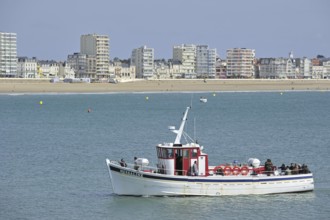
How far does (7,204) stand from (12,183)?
5468 millimetres

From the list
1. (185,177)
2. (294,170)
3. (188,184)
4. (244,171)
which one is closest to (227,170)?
(244,171)

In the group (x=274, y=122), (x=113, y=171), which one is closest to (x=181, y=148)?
(x=113, y=171)

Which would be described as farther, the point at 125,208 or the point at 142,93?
the point at 142,93

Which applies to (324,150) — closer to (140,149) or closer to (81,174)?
(140,149)

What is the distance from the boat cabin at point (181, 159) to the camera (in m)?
38.6

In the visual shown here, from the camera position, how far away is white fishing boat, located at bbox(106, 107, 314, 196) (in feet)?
125

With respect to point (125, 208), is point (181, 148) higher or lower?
higher

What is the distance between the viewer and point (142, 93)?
17700 centimetres

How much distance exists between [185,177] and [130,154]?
1722cm

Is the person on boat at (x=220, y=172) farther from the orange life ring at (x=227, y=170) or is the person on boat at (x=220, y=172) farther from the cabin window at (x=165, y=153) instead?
the cabin window at (x=165, y=153)

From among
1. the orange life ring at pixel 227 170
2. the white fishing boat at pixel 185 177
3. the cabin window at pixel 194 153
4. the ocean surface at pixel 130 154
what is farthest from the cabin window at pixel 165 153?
the orange life ring at pixel 227 170

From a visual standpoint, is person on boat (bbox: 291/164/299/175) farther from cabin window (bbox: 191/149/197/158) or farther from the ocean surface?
cabin window (bbox: 191/149/197/158)

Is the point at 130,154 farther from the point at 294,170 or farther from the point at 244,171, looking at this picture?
the point at 294,170

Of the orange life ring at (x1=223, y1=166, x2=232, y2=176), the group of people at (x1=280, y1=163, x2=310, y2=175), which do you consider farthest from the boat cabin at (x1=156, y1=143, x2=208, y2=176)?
the group of people at (x1=280, y1=163, x2=310, y2=175)
